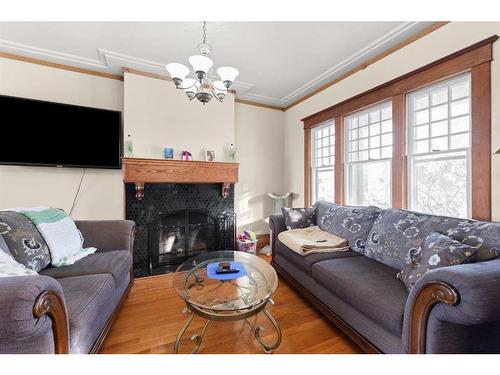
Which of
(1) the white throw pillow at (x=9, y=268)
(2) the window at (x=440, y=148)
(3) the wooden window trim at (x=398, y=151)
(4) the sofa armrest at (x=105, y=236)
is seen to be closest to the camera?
(1) the white throw pillow at (x=9, y=268)

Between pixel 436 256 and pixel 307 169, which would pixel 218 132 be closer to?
pixel 307 169

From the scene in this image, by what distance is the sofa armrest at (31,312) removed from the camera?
2.63ft

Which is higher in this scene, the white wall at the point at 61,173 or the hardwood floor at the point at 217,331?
the white wall at the point at 61,173

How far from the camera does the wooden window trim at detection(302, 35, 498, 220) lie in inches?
67.6

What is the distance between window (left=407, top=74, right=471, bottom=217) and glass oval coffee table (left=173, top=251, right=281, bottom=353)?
1.80 m

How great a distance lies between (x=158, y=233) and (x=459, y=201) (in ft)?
11.3

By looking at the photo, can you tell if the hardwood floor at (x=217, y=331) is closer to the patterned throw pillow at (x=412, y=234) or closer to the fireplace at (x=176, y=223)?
the patterned throw pillow at (x=412, y=234)

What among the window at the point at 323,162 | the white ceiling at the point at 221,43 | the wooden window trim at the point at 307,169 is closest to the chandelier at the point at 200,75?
the white ceiling at the point at 221,43

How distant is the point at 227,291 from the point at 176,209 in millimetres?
1914

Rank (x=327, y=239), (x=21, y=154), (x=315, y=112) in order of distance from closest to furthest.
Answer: (x=327, y=239) → (x=21, y=154) → (x=315, y=112)

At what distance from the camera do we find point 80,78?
2.90 metres

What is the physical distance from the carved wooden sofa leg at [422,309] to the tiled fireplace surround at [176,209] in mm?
2657
